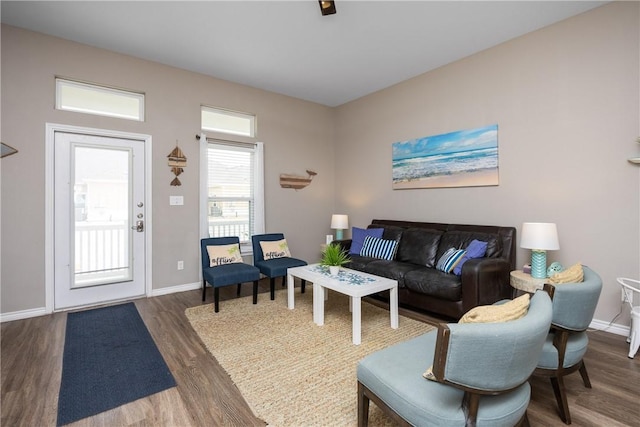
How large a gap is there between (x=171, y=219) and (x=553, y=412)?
4246mm

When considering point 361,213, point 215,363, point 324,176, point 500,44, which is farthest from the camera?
point 324,176

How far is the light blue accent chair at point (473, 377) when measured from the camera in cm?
106

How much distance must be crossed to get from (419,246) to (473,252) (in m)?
0.72

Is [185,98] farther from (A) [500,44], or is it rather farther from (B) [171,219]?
(A) [500,44]

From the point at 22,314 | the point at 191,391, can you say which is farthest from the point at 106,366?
the point at 22,314

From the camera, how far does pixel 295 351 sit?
8.13ft

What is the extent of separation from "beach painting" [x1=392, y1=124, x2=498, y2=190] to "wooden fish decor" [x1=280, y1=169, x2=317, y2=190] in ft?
5.09

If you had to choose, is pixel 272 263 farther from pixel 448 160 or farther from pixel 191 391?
pixel 448 160

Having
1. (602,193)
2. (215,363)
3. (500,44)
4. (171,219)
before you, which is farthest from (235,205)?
(602,193)

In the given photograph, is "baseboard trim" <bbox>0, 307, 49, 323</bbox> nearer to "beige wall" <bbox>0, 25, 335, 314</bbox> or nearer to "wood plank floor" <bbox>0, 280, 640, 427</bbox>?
"beige wall" <bbox>0, 25, 335, 314</bbox>

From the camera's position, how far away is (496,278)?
300cm

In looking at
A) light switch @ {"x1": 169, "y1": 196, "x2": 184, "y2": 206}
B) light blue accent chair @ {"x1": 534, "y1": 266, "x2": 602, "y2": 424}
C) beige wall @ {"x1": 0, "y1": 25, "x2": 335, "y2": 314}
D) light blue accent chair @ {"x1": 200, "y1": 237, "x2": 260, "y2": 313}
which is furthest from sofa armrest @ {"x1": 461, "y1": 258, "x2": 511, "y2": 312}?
light switch @ {"x1": 169, "y1": 196, "x2": 184, "y2": 206}

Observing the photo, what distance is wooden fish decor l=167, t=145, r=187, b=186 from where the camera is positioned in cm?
410

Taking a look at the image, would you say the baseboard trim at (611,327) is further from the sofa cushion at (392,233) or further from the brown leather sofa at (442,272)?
the sofa cushion at (392,233)
